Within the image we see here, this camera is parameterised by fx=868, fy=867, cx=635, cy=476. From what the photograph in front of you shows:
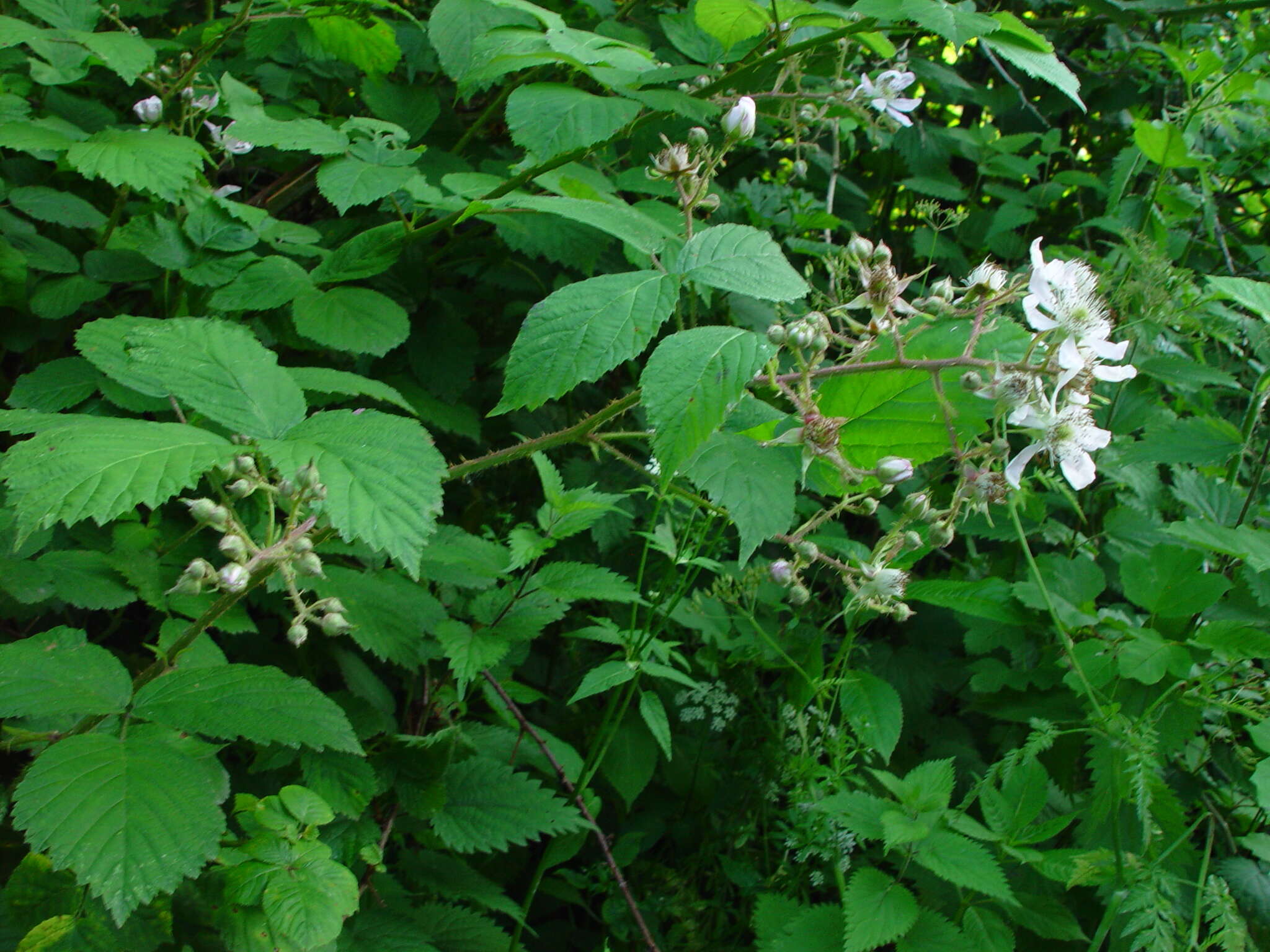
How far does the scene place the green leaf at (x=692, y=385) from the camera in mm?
751

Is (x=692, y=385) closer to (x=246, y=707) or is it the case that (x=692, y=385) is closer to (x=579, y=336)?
(x=579, y=336)

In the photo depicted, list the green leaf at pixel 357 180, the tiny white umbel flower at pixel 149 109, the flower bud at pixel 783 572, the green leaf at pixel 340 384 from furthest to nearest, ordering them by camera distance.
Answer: the tiny white umbel flower at pixel 149 109, the green leaf at pixel 357 180, the green leaf at pixel 340 384, the flower bud at pixel 783 572

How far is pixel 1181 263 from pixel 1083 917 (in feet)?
5.16

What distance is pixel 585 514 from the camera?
4.44ft

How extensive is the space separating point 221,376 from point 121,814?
17.5 inches

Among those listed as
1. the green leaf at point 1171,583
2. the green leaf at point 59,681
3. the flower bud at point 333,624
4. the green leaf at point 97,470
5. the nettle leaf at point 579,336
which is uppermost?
the nettle leaf at point 579,336

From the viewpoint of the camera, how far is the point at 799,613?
1.81 meters

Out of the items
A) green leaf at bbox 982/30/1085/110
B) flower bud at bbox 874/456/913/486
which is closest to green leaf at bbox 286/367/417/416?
flower bud at bbox 874/456/913/486

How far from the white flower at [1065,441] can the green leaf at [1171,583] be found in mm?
666

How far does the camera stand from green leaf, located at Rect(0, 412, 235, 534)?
0.73m

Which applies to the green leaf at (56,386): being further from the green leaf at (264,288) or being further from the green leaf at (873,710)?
the green leaf at (873,710)

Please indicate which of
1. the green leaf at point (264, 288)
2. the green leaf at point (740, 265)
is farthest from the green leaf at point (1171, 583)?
the green leaf at point (264, 288)

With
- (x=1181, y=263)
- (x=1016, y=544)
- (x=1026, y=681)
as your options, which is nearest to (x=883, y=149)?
(x=1181, y=263)

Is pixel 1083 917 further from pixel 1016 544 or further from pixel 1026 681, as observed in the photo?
pixel 1016 544
